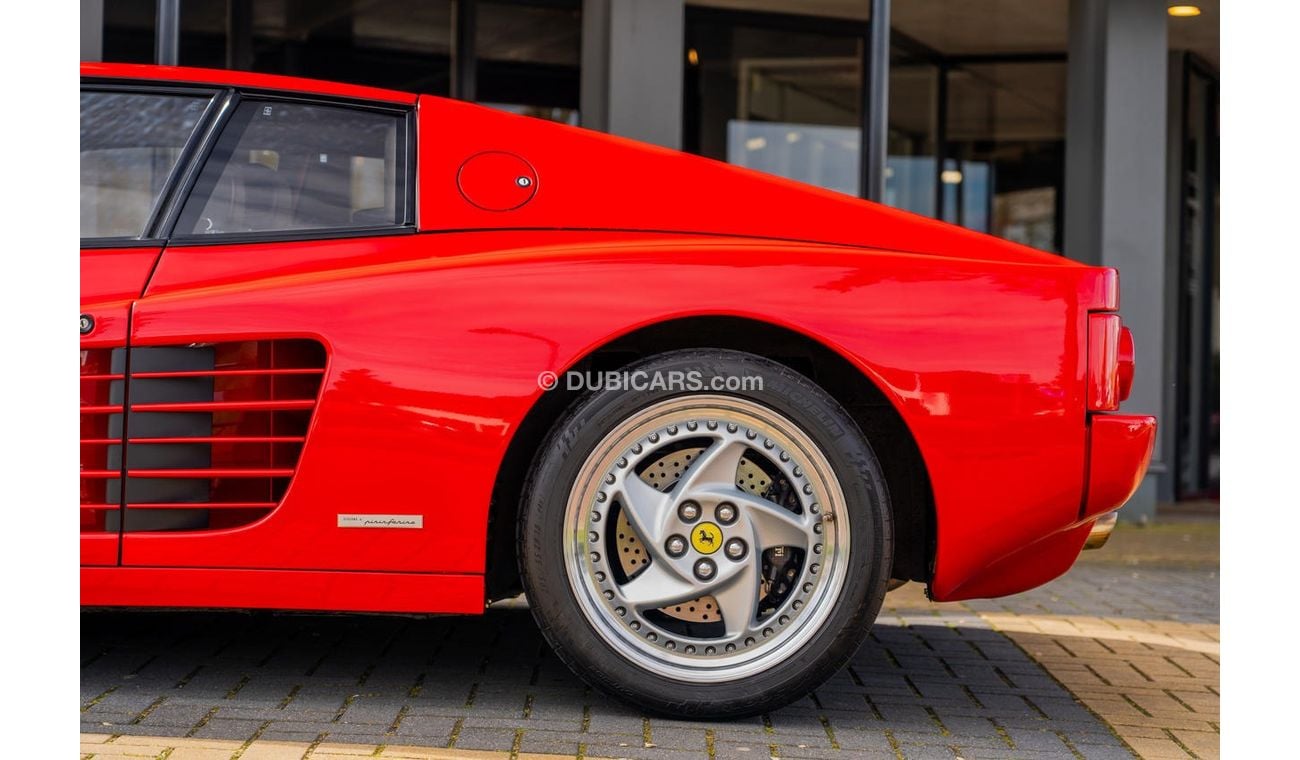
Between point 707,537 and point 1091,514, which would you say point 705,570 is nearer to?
point 707,537

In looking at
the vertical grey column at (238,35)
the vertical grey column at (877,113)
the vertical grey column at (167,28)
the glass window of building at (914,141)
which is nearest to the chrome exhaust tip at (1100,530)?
the vertical grey column at (877,113)

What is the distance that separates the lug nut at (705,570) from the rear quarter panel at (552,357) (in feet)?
1.50

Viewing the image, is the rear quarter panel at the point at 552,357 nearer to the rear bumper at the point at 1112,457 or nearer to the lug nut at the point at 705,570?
the rear bumper at the point at 1112,457

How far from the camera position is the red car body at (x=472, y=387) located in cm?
272

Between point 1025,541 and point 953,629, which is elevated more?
point 1025,541

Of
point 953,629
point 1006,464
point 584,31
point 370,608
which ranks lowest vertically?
A: point 953,629

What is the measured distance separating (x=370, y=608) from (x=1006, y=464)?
4.55ft

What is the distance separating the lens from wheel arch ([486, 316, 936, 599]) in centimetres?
283

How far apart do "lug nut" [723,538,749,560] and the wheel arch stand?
1.34ft

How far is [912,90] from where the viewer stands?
444 inches

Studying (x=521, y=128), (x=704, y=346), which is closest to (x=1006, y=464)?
(x=704, y=346)

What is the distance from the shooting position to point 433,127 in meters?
3.05

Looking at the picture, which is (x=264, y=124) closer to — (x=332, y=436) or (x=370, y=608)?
(x=332, y=436)

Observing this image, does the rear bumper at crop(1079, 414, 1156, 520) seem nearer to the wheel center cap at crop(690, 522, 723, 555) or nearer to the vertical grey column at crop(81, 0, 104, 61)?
the wheel center cap at crop(690, 522, 723, 555)
